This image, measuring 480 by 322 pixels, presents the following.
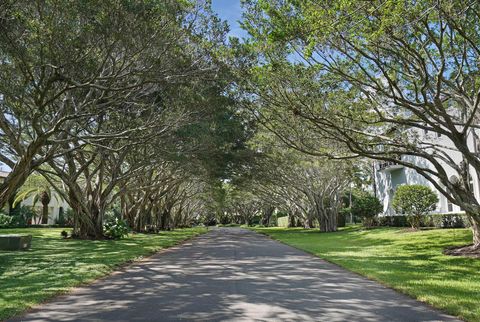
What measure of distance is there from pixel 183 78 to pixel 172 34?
2132mm

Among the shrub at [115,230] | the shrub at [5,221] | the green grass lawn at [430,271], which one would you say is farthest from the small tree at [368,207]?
the shrub at [5,221]

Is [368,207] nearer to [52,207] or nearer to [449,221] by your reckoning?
[449,221]

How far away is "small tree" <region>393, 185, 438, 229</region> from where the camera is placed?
25.2 m

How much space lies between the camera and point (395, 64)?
14789 millimetres

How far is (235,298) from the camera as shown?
8.39m

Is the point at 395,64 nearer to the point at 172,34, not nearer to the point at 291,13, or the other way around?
the point at 291,13

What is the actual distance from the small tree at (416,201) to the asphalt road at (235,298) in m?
14.5

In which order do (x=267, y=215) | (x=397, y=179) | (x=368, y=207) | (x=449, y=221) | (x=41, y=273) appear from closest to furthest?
(x=41, y=273) < (x=449, y=221) < (x=368, y=207) < (x=397, y=179) < (x=267, y=215)

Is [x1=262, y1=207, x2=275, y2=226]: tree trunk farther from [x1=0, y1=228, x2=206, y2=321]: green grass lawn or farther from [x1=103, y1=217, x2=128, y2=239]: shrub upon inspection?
[x1=0, y1=228, x2=206, y2=321]: green grass lawn

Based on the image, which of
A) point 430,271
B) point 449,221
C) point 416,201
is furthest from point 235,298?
point 449,221

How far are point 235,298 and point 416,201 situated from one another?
64.7 feet

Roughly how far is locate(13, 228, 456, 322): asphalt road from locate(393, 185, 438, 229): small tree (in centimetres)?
1448

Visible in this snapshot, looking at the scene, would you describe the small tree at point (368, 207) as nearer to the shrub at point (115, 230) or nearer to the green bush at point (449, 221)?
the green bush at point (449, 221)

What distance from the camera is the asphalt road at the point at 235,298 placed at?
7.02 m
